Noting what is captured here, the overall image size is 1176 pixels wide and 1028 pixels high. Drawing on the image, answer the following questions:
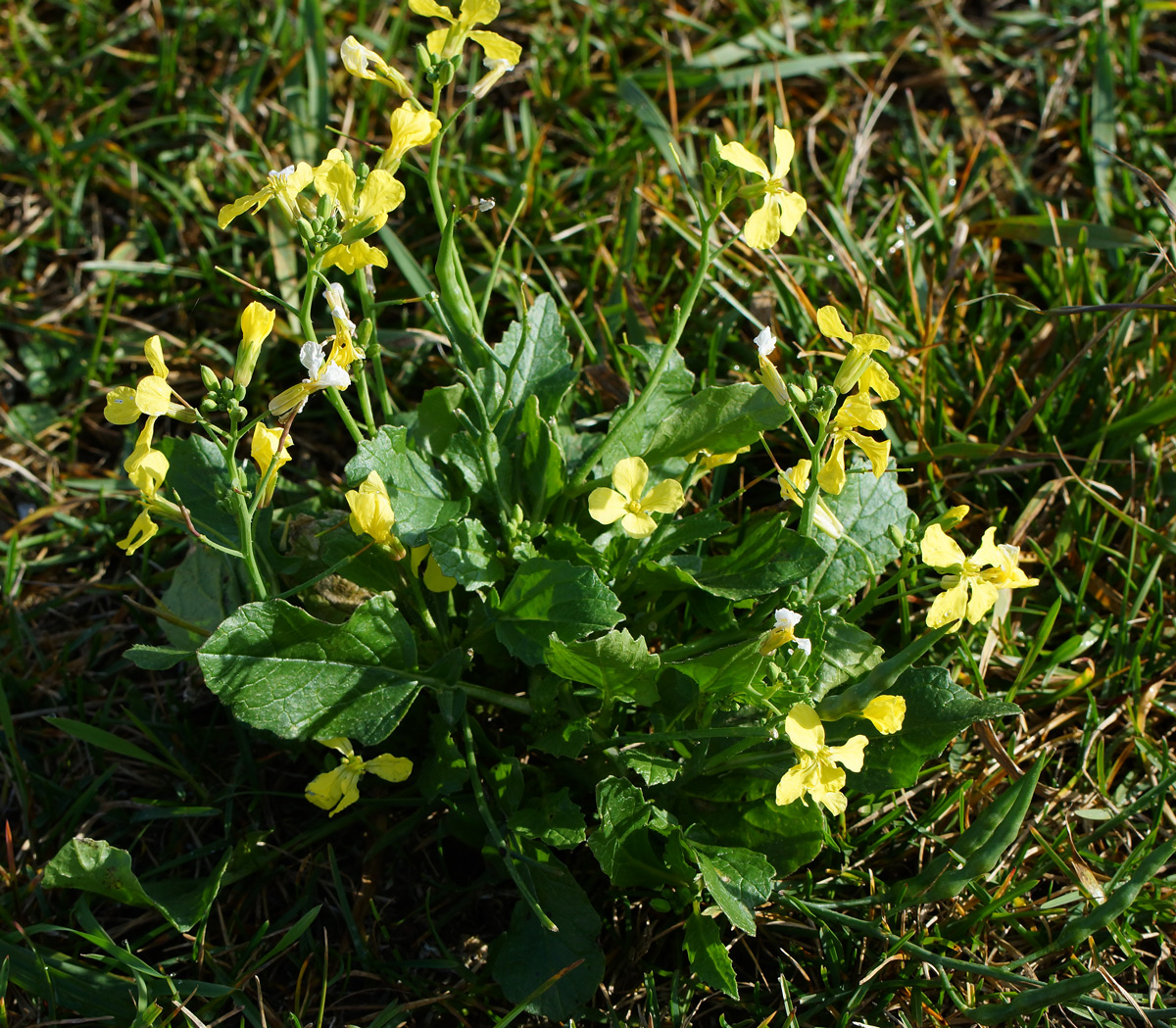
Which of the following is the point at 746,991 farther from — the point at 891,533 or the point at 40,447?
the point at 40,447

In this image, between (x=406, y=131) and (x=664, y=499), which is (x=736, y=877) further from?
(x=406, y=131)

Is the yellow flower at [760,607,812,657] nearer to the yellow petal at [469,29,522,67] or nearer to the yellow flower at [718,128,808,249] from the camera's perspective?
the yellow flower at [718,128,808,249]

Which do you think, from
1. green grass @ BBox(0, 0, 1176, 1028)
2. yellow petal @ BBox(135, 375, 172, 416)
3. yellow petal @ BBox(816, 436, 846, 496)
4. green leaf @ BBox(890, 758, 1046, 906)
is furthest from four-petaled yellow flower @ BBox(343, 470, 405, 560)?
green leaf @ BBox(890, 758, 1046, 906)

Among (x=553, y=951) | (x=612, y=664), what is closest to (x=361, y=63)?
(x=612, y=664)

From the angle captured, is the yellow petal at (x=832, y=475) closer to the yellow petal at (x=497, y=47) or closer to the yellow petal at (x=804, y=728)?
the yellow petal at (x=804, y=728)

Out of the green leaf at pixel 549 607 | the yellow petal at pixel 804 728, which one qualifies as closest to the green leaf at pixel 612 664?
the green leaf at pixel 549 607

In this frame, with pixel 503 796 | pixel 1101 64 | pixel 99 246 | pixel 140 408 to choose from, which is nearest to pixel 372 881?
pixel 503 796
